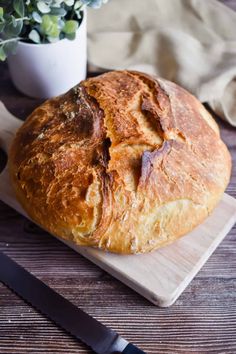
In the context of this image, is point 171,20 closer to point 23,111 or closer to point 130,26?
point 130,26

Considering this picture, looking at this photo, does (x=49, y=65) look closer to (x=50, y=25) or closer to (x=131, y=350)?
(x=50, y=25)

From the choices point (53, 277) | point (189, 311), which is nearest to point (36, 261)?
point (53, 277)

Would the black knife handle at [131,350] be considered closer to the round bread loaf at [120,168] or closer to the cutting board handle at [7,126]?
the round bread loaf at [120,168]

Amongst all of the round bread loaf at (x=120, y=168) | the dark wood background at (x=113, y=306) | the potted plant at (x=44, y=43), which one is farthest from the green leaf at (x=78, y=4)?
the dark wood background at (x=113, y=306)

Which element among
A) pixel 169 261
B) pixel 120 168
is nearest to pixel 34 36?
pixel 120 168

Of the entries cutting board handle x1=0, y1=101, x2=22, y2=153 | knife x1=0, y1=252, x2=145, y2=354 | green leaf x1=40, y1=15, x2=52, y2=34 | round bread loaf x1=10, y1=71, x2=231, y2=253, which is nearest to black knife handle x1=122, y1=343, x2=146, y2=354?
knife x1=0, y1=252, x2=145, y2=354

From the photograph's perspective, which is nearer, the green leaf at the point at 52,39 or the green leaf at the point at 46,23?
the green leaf at the point at 46,23
